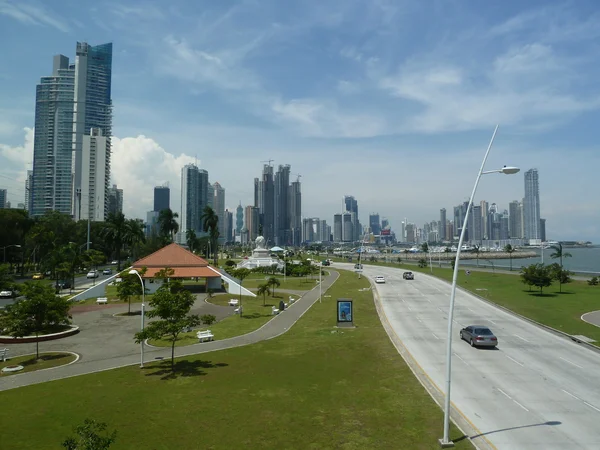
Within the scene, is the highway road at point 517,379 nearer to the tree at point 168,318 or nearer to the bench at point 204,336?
the tree at point 168,318

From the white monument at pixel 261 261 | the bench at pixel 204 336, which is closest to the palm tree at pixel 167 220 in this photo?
the white monument at pixel 261 261

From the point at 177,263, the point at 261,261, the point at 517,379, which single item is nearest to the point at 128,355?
the point at 517,379

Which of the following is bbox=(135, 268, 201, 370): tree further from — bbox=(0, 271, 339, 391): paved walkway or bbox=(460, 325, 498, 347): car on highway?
bbox=(460, 325, 498, 347): car on highway

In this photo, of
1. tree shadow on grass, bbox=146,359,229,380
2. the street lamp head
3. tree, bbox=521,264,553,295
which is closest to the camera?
the street lamp head

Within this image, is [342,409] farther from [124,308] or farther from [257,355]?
[124,308]

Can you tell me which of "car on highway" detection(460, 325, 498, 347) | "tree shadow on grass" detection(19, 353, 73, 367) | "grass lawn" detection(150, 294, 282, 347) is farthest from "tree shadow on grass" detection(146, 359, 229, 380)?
"car on highway" detection(460, 325, 498, 347)
